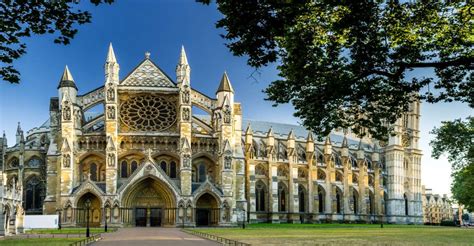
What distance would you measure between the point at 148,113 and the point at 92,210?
1222 centimetres

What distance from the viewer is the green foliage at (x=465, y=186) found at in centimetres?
5668

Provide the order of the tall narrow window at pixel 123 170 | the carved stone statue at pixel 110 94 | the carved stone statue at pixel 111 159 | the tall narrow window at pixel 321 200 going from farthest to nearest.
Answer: the tall narrow window at pixel 321 200 → the tall narrow window at pixel 123 170 → the carved stone statue at pixel 110 94 → the carved stone statue at pixel 111 159

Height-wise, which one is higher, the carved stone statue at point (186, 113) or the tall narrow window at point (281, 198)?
the carved stone statue at point (186, 113)

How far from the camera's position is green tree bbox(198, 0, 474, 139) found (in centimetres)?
2025

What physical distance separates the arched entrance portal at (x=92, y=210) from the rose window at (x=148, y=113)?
8.71 m

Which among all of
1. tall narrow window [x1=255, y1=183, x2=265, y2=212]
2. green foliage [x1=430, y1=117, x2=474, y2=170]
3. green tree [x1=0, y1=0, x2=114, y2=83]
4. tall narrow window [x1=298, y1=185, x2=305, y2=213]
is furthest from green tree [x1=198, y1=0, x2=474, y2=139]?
tall narrow window [x1=298, y1=185, x2=305, y2=213]

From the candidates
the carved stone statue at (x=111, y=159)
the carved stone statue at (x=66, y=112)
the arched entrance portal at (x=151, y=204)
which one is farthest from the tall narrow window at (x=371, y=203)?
the carved stone statue at (x=66, y=112)

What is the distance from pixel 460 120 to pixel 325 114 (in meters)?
28.8

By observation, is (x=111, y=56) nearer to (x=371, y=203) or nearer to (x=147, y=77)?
(x=147, y=77)

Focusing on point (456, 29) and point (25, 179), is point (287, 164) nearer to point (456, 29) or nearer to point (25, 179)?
point (25, 179)

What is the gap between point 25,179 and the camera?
70938 millimetres

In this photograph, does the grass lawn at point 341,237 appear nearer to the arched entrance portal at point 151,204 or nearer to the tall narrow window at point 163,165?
the arched entrance portal at point 151,204

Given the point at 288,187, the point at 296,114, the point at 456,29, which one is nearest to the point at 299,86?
the point at 296,114

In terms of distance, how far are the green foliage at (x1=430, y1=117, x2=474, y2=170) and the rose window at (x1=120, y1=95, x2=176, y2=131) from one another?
29236mm
